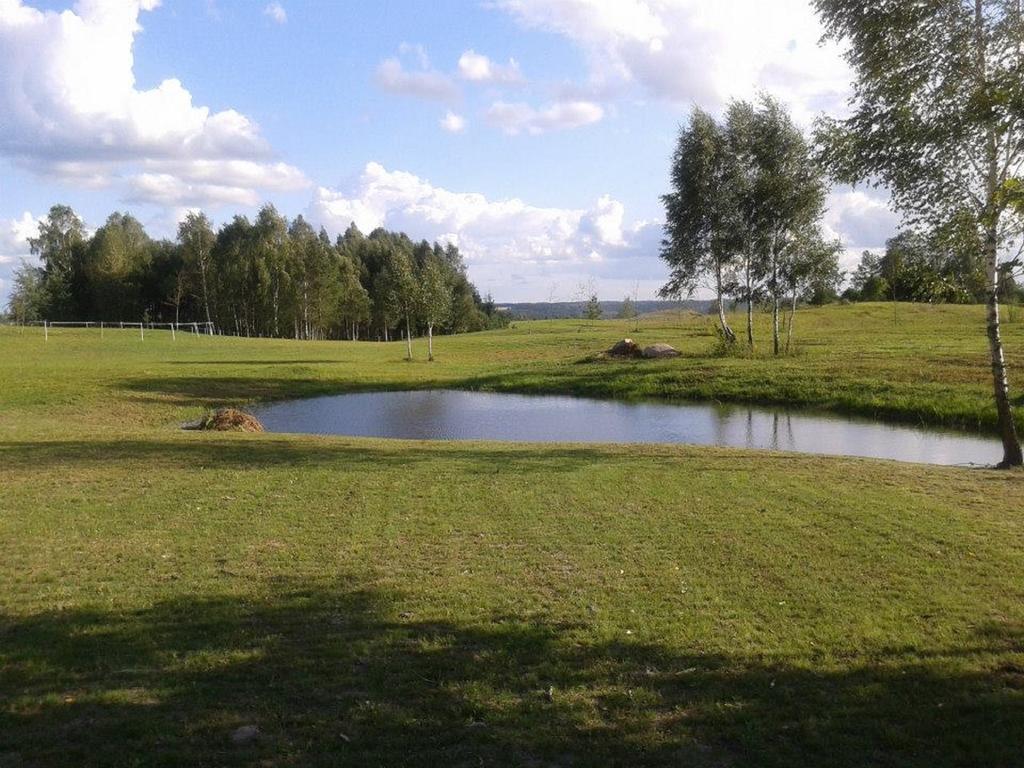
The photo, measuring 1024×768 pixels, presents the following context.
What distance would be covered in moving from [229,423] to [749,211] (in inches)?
1066

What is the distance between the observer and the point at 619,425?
24.2 metres

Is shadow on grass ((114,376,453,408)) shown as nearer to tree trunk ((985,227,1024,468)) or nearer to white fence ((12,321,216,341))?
tree trunk ((985,227,1024,468))

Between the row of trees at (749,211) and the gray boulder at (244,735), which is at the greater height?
the row of trees at (749,211)

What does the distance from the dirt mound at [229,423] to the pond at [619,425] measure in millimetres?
2106

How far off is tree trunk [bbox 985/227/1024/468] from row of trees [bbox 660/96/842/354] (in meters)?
23.9

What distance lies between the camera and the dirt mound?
20.7 meters

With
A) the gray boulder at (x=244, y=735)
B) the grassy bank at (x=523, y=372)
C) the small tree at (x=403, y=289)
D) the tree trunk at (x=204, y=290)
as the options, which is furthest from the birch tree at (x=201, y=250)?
the gray boulder at (x=244, y=735)

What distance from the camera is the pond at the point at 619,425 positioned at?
20.3 meters

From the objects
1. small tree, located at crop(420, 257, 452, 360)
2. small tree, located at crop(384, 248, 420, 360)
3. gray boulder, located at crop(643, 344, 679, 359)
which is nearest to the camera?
gray boulder, located at crop(643, 344, 679, 359)

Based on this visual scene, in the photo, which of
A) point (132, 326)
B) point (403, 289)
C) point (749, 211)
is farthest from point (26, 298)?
point (749, 211)

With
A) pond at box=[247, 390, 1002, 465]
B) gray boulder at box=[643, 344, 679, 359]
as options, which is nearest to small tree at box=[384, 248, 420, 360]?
gray boulder at box=[643, 344, 679, 359]

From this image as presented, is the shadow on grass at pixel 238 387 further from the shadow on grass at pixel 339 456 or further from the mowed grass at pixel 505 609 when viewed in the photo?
the mowed grass at pixel 505 609

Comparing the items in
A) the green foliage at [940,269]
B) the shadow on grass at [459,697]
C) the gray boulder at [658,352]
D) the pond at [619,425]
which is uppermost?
the green foliage at [940,269]

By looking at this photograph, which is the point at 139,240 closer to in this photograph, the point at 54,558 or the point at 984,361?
the point at 984,361
